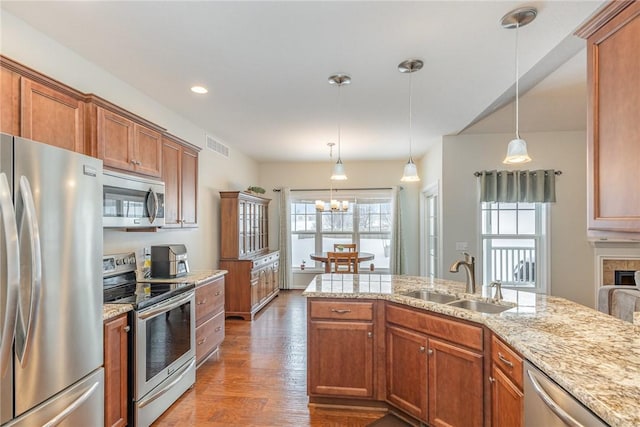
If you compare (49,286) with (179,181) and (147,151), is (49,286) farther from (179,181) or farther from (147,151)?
(179,181)

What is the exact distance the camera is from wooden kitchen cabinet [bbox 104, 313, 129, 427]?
6.40ft

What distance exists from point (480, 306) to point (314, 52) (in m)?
2.19

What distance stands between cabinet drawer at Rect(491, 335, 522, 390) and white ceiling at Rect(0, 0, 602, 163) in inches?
75.3

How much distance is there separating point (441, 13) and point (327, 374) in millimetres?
2580

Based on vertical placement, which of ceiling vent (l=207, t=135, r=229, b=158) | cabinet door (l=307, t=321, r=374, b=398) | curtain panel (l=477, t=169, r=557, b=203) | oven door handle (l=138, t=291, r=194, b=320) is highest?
ceiling vent (l=207, t=135, r=229, b=158)

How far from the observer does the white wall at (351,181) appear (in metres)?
6.74

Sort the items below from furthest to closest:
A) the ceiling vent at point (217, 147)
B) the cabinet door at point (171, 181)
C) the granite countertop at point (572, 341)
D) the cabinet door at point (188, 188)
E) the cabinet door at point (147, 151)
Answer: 1. the ceiling vent at point (217, 147)
2. the cabinet door at point (188, 188)
3. the cabinet door at point (171, 181)
4. the cabinet door at point (147, 151)
5. the granite countertop at point (572, 341)

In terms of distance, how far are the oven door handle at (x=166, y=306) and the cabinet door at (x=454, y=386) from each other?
1.90m

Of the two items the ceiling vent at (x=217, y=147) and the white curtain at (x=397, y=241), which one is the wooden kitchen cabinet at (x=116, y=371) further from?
the white curtain at (x=397, y=241)

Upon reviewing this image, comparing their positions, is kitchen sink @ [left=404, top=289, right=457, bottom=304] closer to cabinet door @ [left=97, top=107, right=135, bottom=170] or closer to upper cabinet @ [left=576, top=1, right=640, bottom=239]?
upper cabinet @ [left=576, top=1, right=640, bottom=239]

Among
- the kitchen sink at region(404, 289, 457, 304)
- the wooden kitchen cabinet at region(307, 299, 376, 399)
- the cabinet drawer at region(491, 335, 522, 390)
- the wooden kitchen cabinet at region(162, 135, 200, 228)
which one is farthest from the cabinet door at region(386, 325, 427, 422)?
the wooden kitchen cabinet at region(162, 135, 200, 228)

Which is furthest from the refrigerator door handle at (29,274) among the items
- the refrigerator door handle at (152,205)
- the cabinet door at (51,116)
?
the refrigerator door handle at (152,205)

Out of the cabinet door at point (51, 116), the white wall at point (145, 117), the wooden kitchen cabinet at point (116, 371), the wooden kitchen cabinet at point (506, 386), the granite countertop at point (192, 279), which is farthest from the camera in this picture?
the granite countertop at point (192, 279)

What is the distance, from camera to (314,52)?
2439mm
